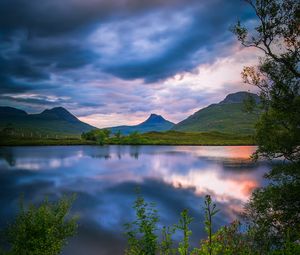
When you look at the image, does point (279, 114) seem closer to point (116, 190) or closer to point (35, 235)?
point (35, 235)

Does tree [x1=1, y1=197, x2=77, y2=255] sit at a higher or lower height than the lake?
higher

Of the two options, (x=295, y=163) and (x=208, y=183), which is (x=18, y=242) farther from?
(x=208, y=183)

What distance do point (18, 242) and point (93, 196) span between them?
35826 millimetres

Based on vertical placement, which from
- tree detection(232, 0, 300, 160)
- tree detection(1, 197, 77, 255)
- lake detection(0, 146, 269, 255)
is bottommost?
lake detection(0, 146, 269, 255)

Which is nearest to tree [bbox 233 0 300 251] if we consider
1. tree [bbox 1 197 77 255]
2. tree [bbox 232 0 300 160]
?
tree [bbox 232 0 300 160]

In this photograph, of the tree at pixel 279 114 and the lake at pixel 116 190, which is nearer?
the tree at pixel 279 114

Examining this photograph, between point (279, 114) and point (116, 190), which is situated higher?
point (279, 114)

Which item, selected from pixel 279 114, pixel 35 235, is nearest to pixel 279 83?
pixel 279 114

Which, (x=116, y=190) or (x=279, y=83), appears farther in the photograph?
(x=116, y=190)

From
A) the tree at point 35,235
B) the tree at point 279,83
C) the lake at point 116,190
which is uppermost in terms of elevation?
the tree at point 279,83

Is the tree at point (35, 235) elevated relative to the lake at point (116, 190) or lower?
elevated

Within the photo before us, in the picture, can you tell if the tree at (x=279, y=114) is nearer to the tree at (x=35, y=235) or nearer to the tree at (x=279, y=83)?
the tree at (x=279, y=83)

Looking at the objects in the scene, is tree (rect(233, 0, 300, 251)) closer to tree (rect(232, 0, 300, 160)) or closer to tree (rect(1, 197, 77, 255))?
tree (rect(232, 0, 300, 160))

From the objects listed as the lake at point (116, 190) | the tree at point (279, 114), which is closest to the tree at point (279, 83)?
the tree at point (279, 114)
